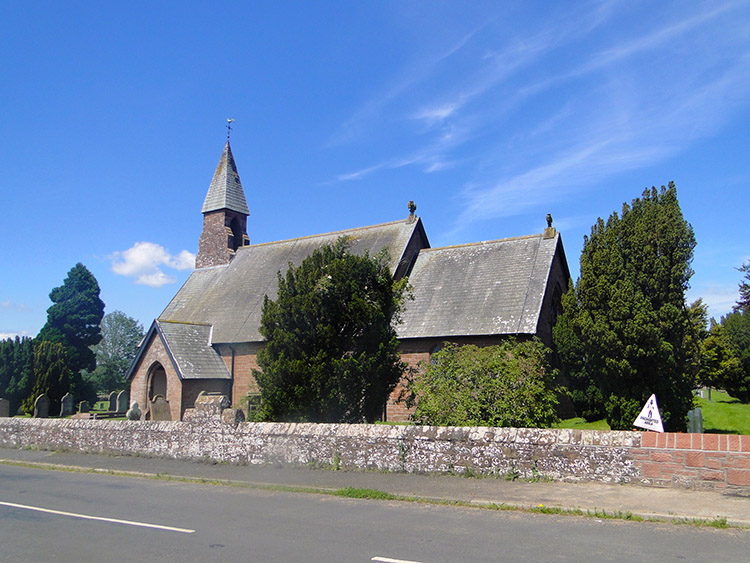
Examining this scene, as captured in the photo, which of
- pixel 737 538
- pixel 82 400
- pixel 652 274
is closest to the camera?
pixel 737 538

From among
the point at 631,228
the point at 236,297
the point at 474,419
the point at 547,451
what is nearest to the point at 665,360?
the point at 631,228

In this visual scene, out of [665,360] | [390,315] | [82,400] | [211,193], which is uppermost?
[211,193]

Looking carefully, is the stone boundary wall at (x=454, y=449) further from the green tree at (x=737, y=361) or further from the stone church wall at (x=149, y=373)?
the green tree at (x=737, y=361)

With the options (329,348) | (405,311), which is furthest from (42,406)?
(329,348)

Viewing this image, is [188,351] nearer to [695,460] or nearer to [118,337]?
[695,460]

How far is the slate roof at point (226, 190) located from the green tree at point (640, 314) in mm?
25100

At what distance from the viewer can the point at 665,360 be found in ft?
59.6

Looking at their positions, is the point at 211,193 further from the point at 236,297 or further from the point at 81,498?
the point at 81,498

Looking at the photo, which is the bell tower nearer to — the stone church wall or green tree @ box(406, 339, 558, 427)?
the stone church wall

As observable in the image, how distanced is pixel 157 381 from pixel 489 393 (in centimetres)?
2140

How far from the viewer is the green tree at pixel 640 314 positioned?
1816 centimetres

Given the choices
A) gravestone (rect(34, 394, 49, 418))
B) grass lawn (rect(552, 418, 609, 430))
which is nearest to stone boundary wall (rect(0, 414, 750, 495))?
grass lawn (rect(552, 418, 609, 430))

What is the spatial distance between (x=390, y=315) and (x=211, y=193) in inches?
1001

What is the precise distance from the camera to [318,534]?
7.27 meters
